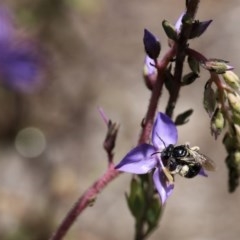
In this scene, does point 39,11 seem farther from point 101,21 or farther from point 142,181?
point 142,181

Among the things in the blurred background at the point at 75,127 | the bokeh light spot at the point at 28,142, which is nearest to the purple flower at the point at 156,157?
the blurred background at the point at 75,127

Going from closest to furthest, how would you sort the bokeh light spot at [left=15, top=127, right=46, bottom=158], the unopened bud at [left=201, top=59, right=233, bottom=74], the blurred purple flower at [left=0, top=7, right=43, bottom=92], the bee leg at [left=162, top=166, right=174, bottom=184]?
the unopened bud at [left=201, top=59, right=233, bottom=74]
the bee leg at [left=162, top=166, right=174, bottom=184]
the blurred purple flower at [left=0, top=7, right=43, bottom=92]
the bokeh light spot at [left=15, top=127, right=46, bottom=158]

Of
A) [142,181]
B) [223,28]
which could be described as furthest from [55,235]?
[223,28]

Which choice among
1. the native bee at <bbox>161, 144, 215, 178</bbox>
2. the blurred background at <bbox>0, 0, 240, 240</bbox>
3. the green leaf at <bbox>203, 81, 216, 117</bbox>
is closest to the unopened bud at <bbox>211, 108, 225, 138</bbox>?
the green leaf at <bbox>203, 81, 216, 117</bbox>

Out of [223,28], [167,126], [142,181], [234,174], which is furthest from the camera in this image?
[223,28]

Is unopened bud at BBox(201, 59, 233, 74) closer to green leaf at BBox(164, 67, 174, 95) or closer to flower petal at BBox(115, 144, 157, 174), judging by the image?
green leaf at BBox(164, 67, 174, 95)

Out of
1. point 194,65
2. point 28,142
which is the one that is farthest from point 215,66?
point 28,142
